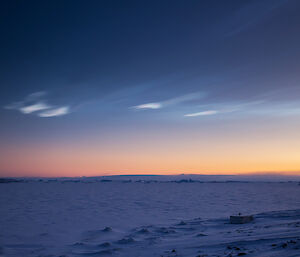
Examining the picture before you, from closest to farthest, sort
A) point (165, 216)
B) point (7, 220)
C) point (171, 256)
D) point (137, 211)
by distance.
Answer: point (171, 256) < point (7, 220) < point (165, 216) < point (137, 211)

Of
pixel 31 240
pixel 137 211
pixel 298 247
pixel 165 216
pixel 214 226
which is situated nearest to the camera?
pixel 298 247

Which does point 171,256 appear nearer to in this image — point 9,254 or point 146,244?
point 146,244

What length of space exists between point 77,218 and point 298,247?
34.3 ft

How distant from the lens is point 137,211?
15234mm

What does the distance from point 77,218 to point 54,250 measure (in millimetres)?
5413

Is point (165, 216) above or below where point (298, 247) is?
below

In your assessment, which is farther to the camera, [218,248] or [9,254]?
[9,254]

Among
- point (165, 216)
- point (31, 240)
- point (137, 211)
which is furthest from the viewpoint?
point (137, 211)

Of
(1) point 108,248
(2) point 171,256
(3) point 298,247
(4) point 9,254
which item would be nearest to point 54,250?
(4) point 9,254

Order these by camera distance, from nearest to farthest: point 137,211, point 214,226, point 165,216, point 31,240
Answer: point 31,240 < point 214,226 < point 165,216 < point 137,211

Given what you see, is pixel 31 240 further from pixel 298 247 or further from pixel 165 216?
pixel 298 247

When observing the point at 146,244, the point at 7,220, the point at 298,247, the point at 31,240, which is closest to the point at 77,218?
the point at 7,220

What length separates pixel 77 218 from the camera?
13.1 meters

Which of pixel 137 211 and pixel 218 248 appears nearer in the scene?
pixel 218 248
